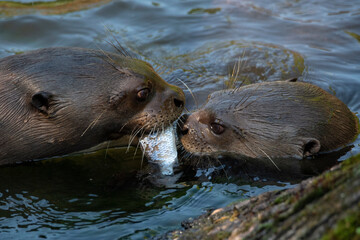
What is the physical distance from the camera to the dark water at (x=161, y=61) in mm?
3398

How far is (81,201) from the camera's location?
3.65m

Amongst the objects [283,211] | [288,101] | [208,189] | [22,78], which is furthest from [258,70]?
[283,211]

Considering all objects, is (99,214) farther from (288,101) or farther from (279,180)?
(288,101)

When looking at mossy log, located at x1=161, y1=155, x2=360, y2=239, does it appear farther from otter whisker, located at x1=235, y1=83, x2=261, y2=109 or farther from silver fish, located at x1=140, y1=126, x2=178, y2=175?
otter whisker, located at x1=235, y1=83, x2=261, y2=109

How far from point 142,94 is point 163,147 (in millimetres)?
447

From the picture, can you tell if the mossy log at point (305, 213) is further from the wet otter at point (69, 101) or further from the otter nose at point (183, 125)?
the otter nose at point (183, 125)

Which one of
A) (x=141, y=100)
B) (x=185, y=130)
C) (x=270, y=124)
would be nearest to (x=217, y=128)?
(x=185, y=130)

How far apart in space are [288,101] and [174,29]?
140 inches

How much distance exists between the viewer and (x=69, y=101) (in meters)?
3.79

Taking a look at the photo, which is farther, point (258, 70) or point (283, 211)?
point (258, 70)

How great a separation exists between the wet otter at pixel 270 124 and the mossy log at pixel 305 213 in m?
1.40

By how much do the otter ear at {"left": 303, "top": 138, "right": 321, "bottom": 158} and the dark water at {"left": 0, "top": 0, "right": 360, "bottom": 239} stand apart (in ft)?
1.10

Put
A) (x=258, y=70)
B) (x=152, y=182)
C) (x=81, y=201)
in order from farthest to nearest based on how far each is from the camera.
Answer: (x=258, y=70), (x=152, y=182), (x=81, y=201)

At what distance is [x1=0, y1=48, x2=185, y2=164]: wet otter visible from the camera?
3797 mm
